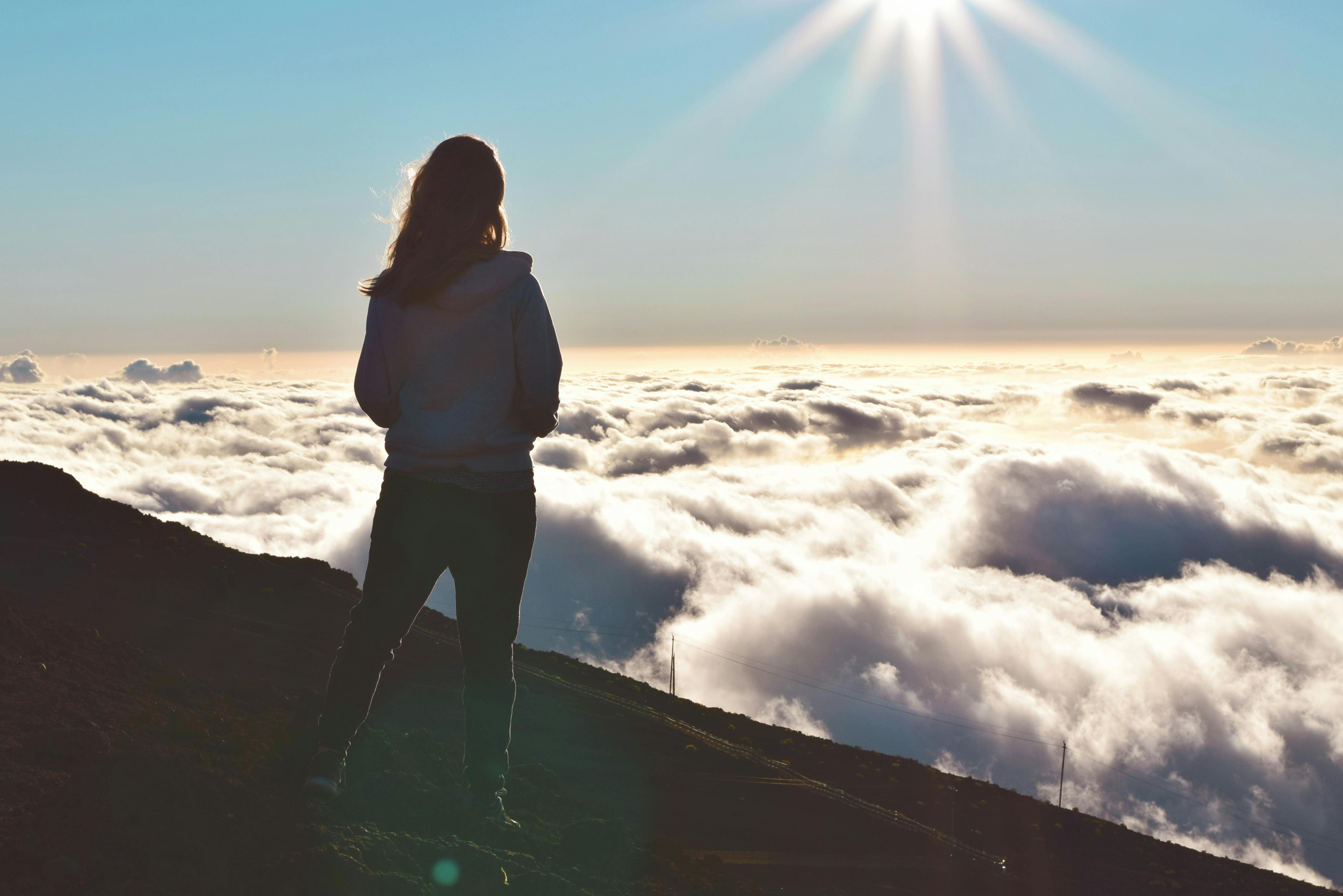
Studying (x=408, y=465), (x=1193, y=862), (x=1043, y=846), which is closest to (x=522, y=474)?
(x=408, y=465)

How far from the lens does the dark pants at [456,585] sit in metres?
2.95

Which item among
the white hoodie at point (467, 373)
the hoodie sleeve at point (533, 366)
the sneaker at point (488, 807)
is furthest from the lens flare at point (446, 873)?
the hoodie sleeve at point (533, 366)

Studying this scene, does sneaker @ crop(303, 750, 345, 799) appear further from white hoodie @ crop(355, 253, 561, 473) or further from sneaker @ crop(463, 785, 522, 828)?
white hoodie @ crop(355, 253, 561, 473)

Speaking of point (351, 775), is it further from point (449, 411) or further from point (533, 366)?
point (533, 366)

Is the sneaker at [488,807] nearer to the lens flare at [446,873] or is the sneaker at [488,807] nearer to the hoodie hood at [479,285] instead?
the lens flare at [446,873]

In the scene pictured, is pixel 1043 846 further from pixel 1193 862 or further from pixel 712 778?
pixel 712 778

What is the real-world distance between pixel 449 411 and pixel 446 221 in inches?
27.0

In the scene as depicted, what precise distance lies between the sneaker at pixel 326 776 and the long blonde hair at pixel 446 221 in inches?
66.4

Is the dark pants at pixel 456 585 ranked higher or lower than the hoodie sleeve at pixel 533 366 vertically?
lower

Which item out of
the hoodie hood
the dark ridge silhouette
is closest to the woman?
the hoodie hood

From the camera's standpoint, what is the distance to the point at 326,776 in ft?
9.99

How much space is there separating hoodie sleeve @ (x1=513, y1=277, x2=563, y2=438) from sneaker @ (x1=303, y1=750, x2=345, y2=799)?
4.66 feet

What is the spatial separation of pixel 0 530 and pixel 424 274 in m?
12.7

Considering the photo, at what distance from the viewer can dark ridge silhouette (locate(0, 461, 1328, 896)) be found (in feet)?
8.56
